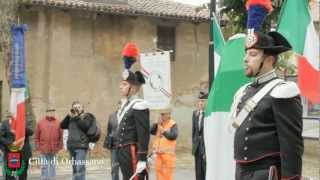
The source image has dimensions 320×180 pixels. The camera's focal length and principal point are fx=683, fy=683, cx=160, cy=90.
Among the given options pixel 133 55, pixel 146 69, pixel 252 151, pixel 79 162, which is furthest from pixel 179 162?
pixel 252 151

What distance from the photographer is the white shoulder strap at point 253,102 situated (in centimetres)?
484

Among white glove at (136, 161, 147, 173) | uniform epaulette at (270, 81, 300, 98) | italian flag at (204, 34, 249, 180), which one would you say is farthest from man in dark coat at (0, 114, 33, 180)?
uniform epaulette at (270, 81, 300, 98)

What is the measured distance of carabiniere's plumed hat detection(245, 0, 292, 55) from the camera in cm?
488

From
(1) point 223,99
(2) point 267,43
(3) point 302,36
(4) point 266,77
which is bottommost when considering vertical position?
(1) point 223,99

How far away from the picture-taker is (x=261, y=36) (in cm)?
491

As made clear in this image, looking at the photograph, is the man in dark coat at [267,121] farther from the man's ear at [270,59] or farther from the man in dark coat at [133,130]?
the man in dark coat at [133,130]

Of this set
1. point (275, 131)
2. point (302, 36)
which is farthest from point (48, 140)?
point (275, 131)

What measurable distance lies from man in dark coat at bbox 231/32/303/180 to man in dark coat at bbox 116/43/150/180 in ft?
9.58

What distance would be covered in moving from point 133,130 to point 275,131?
342 cm

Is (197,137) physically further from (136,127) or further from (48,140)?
(48,140)

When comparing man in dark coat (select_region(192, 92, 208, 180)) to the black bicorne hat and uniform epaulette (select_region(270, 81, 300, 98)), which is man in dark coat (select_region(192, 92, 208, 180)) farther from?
uniform epaulette (select_region(270, 81, 300, 98))

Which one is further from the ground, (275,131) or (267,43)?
(267,43)

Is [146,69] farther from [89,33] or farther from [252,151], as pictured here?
[89,33]

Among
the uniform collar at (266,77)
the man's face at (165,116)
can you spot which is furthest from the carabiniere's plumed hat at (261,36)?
the man's face at (165,116)
